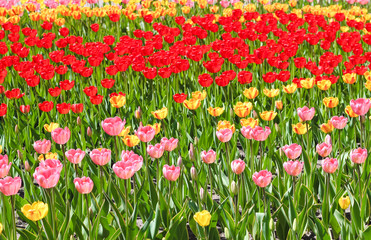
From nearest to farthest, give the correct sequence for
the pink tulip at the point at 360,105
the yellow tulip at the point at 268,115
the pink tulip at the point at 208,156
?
the pink tulip at the point at 208,156 → the pink tulip at the point at 360,105 → the yellow tulip at the point at 268,115

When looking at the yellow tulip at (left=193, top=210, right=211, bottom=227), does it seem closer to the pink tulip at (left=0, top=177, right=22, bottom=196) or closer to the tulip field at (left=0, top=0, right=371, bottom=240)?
the tulip field at (left=0, top=0, right=371, bottom=240)

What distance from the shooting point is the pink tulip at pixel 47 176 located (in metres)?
2.47

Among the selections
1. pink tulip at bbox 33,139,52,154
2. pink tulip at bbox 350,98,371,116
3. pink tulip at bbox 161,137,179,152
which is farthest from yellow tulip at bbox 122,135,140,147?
pink tulip at bbox 350,98,371,116

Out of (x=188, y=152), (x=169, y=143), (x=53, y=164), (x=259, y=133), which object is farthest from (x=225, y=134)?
(x=53, y=164)

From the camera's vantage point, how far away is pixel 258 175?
2699 mm

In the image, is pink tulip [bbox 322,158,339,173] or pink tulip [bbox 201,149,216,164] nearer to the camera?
pink tulip [bbox 322,158,339,173]

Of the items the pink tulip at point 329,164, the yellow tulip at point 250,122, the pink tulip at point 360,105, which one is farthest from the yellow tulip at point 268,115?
the pink tulip at point 329,164

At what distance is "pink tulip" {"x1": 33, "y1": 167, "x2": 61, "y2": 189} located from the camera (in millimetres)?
2467

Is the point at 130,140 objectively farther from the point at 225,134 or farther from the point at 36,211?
the point at 36,211

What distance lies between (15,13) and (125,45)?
325cm

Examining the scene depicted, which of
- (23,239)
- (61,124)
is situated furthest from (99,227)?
(61,124)

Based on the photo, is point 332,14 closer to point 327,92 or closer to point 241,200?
point 327,92

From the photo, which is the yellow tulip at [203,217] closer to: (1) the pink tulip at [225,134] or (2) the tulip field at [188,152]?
(2) the tulip field at [188,152]

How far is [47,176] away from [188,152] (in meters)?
1.55
